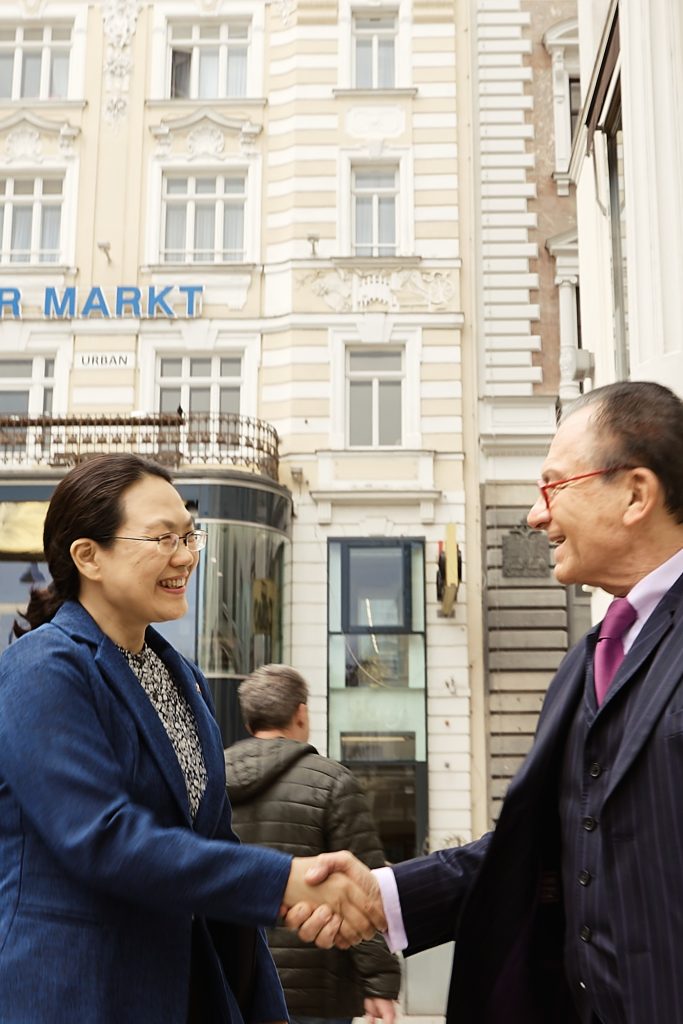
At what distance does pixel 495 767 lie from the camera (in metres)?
18.2

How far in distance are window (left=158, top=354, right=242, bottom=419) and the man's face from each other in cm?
1644

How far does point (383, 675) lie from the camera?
1823 cm

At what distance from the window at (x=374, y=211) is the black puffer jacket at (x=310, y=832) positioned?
16.0 m

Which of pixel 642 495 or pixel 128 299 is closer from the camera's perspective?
pixel 642 495

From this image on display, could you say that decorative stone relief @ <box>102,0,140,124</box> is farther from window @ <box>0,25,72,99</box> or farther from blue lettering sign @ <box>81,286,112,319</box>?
blue lettering sign @ <box>81,286,112,319</box>

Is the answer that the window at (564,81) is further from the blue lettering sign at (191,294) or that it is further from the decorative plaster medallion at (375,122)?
the blue lettering sign at (191,294)

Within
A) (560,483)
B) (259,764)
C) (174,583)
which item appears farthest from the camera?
(259,764)

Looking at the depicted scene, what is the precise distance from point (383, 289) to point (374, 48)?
446 centimetres

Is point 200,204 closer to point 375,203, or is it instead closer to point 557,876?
point 375,203

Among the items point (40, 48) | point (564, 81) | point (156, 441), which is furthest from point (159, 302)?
point (564, 81)

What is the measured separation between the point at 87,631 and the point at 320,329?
55.3ft

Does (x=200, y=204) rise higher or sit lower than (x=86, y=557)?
higher

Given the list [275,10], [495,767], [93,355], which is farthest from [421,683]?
[275,10]

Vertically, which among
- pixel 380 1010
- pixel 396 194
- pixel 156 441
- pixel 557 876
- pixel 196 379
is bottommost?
pixel 380 1010
